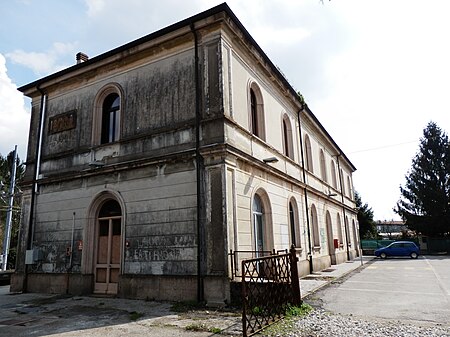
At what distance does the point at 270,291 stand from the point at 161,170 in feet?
15.7

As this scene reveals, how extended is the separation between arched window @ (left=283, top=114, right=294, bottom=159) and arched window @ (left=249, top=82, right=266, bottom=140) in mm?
2810

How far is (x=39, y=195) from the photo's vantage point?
40.6ft

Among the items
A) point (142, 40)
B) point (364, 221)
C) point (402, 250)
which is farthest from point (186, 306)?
point (364, 221)

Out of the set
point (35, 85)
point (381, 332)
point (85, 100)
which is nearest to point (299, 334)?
point (381, 332)

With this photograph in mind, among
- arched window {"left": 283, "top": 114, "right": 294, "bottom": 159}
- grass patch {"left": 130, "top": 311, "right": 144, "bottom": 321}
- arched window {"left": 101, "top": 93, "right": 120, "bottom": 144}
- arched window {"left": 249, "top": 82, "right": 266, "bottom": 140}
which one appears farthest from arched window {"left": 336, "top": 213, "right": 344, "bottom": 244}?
grass patch {"left": 130, "top": 311, "right": 144, "bottom": 321}

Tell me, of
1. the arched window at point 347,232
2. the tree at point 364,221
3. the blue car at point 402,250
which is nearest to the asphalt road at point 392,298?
the arched window at point 347,232

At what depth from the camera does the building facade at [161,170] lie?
890 centimetres

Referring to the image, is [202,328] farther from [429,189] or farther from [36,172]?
[429,189]

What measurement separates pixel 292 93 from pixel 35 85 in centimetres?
1097

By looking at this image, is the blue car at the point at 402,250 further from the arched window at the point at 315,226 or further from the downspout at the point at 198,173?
the downspout at the point at 198,173

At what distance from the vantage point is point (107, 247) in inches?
421

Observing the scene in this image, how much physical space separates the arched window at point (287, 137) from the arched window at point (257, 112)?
281cm

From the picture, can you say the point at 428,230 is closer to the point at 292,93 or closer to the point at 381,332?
the point at 292,93

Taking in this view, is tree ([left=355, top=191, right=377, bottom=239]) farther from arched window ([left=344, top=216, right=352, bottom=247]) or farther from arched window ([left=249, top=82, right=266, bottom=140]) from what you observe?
arched window ([left=249, top=82, right=266, bottom=140])
